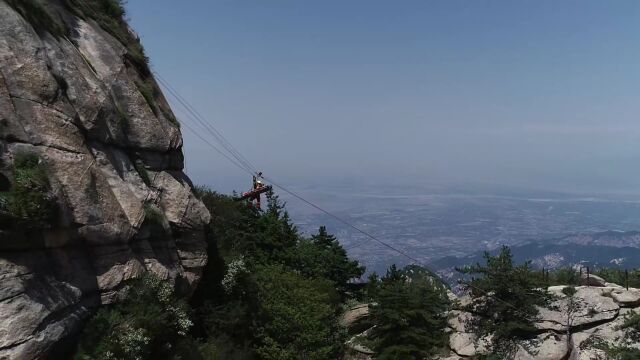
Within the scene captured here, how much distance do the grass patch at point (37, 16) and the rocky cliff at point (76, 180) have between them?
0.04 m

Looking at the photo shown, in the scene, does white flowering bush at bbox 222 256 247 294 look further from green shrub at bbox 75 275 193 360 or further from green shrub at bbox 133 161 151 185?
green shrub at bbox 133 161 151 185

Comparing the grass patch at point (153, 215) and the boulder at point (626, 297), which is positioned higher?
the grass patch at point (153, 215)

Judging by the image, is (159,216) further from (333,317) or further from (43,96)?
(333,317)

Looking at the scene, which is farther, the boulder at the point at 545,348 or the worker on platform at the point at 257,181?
the worker on platform at the point at 257,181

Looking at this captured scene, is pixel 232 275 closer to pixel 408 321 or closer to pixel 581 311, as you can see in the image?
pixel 408 321

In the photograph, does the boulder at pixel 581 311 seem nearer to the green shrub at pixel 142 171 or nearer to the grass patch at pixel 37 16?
the green shrub at pixel 142 171

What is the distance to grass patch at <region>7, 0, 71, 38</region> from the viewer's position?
1411 cm

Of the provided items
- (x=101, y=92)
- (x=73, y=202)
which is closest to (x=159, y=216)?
(x=73, y=202)

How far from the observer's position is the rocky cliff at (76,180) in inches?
442

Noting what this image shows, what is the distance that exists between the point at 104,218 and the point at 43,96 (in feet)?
12.4

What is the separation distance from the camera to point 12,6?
13.8m

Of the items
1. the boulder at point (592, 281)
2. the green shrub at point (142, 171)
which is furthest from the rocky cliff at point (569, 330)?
the green shrub at point (142, 171)

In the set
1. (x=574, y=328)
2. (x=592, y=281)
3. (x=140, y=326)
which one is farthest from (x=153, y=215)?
(x=592, y=281)

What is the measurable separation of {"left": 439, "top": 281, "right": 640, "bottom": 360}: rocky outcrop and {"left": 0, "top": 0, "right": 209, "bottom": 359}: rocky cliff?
13471 millimetres
